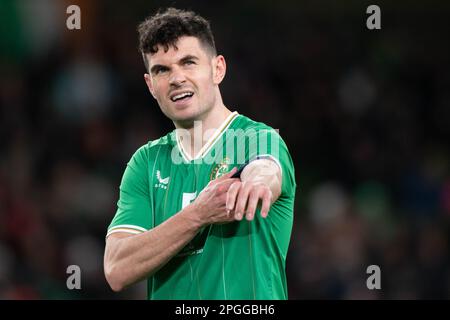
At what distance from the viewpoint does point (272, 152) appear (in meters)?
3.51

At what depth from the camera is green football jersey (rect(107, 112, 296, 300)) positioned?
137 inches

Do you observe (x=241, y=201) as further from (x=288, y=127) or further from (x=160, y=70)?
(x=288, y=127)

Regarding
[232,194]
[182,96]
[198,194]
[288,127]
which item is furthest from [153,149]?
[288,127]

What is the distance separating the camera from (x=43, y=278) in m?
7.65

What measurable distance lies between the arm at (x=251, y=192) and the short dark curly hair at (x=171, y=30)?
91 cm

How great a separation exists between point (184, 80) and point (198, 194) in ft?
1.87

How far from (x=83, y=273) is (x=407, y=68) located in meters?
5.10

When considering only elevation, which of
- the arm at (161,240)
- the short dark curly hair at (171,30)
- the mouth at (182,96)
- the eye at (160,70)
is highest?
the short dark curly hair at (171,30)

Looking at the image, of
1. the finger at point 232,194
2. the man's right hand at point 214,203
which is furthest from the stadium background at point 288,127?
the finger at point 232,194

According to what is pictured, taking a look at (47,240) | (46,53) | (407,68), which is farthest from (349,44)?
(47,240)

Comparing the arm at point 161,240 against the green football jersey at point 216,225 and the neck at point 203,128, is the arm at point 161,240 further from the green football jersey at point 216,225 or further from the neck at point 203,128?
the neck at point 203,128

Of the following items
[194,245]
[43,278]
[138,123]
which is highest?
[138,123]

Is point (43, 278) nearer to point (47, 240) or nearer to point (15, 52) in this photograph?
point (47, 240)

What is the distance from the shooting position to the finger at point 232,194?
120 inches
